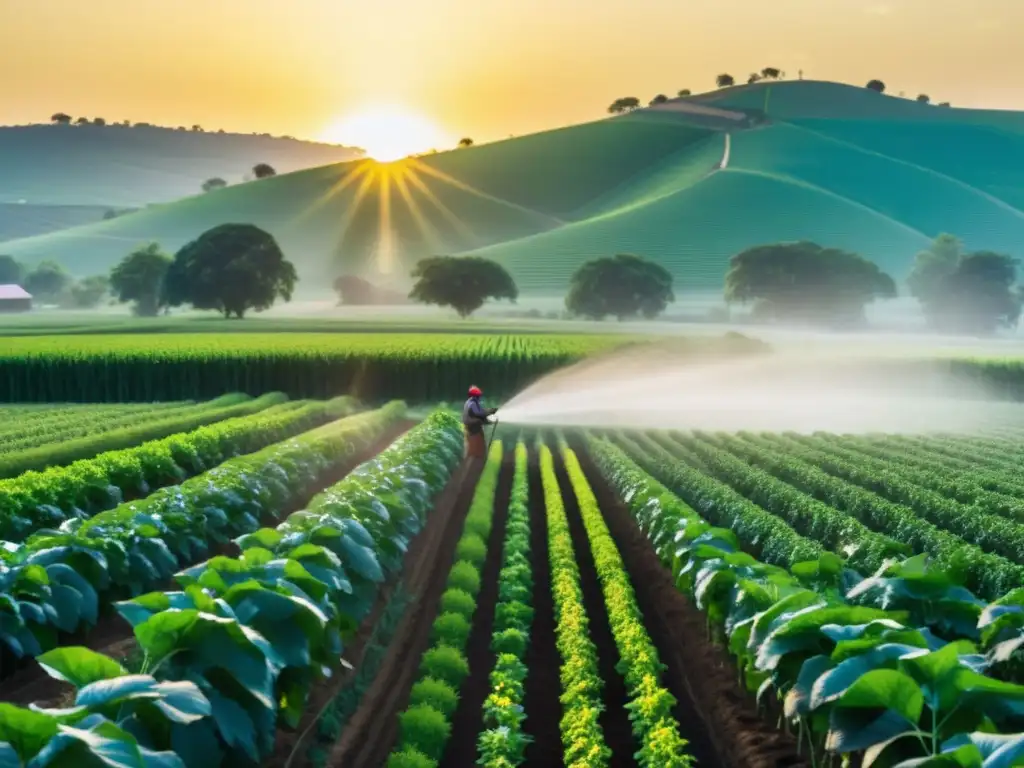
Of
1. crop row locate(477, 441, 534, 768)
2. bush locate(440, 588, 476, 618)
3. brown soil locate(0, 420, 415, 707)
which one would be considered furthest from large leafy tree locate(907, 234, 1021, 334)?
brown soil locate(0, 420, 415, 707)

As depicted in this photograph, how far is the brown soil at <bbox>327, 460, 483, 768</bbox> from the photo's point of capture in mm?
8742

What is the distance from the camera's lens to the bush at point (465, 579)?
13.3 metres

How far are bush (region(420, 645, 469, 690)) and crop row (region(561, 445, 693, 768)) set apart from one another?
151cm

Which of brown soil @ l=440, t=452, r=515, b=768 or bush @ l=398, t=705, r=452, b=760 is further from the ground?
bush @ l=398, t=705, r=452, b=760

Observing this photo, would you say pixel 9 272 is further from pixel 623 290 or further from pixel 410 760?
pixel 410 760

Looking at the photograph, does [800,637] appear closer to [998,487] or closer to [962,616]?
[962,616]

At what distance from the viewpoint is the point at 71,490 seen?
16.0 m

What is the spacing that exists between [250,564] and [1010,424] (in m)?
36.7

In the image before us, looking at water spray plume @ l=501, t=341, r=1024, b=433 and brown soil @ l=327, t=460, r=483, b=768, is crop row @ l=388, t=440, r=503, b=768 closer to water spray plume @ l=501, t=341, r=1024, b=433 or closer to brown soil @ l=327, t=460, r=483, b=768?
brown soil @ l=327, t=460, r=483, b=768

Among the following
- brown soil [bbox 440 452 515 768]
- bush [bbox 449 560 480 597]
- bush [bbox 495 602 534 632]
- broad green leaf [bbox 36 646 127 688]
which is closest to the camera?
broad green leaf [bbox 36 646 127 688]

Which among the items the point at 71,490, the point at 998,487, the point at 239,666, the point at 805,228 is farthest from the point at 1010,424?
the point at 805,228

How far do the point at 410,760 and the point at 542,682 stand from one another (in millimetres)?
2469

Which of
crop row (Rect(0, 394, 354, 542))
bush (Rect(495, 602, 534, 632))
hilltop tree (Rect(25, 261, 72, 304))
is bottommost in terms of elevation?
bush (Rect(495, 602, 534, 632))

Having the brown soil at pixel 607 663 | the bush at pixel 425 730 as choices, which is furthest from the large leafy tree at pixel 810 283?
the bush at pixel 425 730
